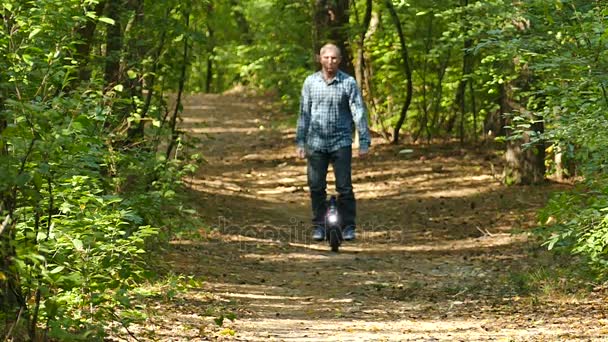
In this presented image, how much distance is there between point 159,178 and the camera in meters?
10.2

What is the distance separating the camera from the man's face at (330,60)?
1090 cm

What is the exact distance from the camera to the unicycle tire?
1124 centimetres

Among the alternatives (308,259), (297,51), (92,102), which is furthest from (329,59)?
(297,51)

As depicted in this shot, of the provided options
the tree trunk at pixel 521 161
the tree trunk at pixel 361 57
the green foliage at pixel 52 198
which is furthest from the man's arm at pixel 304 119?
the tree trunk at pixel 361 57

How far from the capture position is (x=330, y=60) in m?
10.9

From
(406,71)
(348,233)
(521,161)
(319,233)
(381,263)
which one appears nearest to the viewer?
(381,263)

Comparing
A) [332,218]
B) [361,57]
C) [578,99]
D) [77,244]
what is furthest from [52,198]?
[361,57]

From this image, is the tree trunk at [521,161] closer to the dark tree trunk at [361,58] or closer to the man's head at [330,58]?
the man's head at [330,58]

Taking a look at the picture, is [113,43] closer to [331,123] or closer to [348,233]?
[331,123]

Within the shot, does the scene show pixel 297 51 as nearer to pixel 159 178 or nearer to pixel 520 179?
pixel 520 179

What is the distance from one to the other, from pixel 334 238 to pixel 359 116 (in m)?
1.37

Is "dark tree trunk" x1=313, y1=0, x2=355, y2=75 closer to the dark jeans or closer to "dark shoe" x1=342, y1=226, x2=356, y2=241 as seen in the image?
the dark jeans

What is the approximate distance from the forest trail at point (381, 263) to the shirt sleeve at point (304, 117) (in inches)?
48.8

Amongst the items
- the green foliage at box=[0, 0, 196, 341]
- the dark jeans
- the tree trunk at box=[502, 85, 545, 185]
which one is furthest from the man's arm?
the tree trunk at box=[502, 85, 545, 185]
